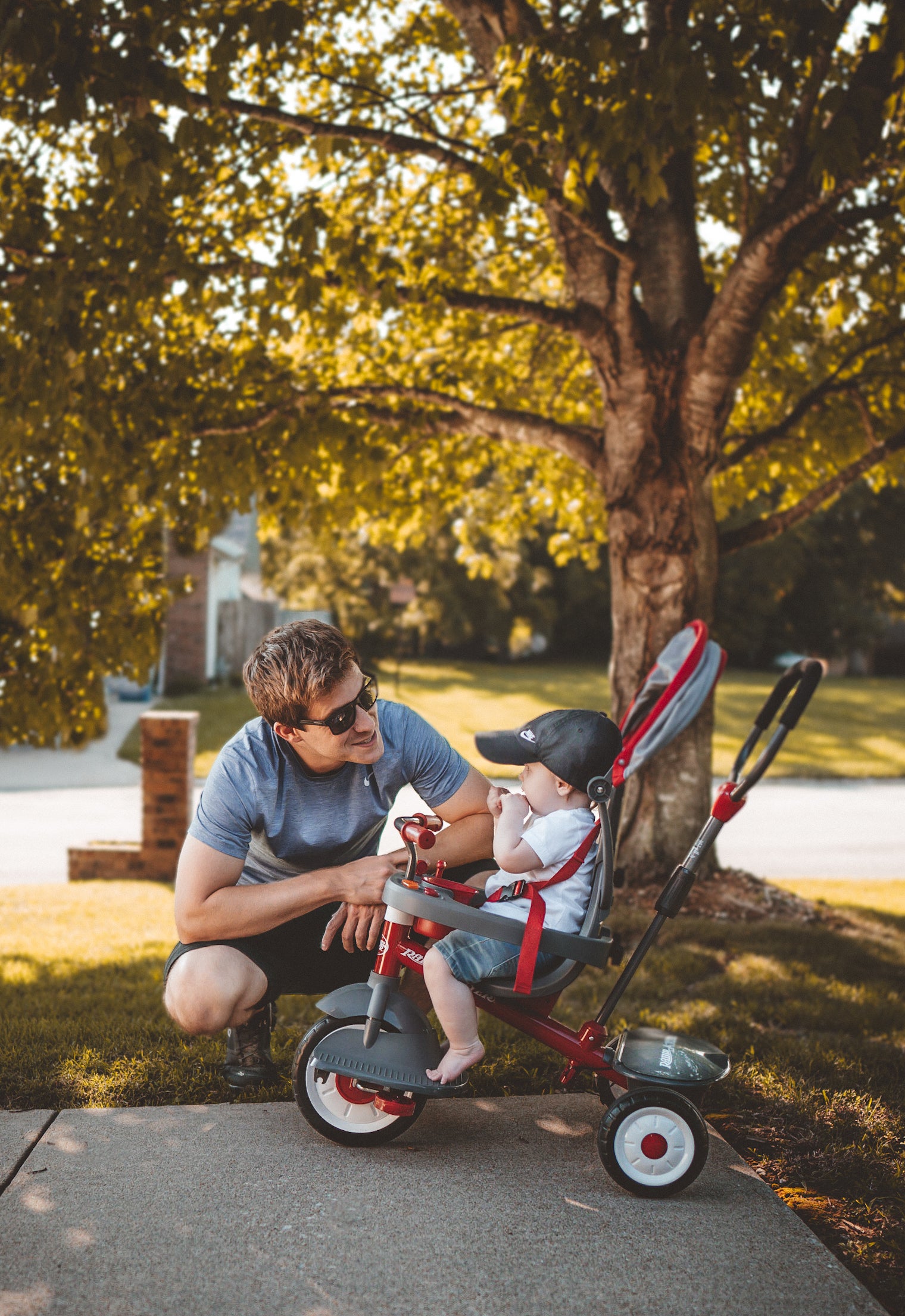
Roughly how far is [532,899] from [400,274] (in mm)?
4416

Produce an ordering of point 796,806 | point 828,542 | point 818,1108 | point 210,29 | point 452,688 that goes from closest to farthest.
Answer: point 818,1108 < point 210,29 < point 796,806 < point 452,688 < point 828,542

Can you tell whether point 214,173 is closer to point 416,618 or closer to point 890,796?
point 890,796

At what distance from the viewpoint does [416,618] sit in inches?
1252

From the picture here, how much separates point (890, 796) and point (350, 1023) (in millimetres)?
12046

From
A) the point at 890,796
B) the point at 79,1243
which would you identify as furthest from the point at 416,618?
the point at 79,1243

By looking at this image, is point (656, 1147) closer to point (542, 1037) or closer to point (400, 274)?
point (542, 1037)

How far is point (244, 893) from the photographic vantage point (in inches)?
119

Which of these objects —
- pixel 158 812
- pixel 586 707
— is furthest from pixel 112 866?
pixel 586 707

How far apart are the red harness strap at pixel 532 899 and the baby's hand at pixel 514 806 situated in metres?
0.09

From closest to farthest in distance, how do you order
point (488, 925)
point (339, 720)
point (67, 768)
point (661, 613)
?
1. point (488, 925)
2. point (339, 720)
3. point (661, 613)
4. point (67, 768)

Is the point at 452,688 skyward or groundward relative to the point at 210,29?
groundward

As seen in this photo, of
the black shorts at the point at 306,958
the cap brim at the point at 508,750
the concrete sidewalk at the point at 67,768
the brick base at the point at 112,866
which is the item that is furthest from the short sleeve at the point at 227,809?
the concrete sidewalk at the point at 67,768

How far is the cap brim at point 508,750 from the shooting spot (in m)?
2.84

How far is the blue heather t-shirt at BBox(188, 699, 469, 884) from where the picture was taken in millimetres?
3062
